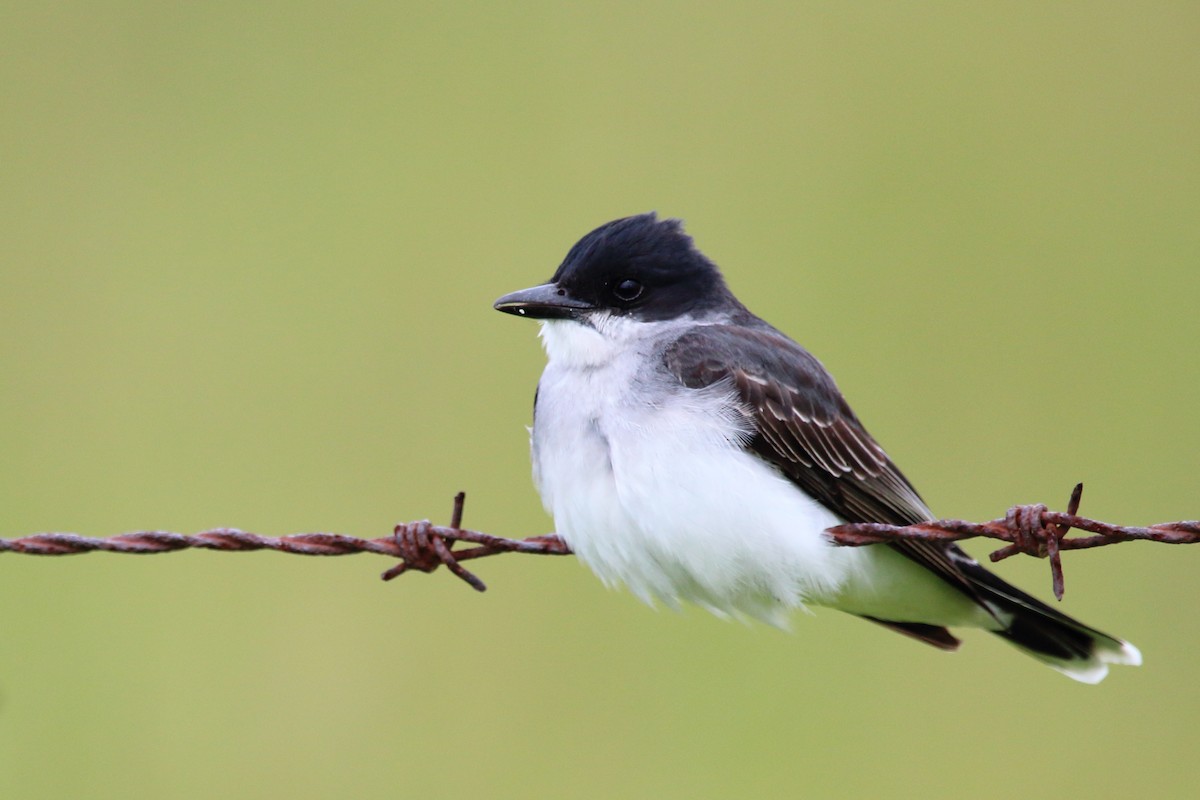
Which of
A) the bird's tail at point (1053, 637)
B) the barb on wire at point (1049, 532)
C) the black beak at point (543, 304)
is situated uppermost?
the black beak at point (543, 304)

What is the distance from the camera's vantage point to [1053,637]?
14.1 feet

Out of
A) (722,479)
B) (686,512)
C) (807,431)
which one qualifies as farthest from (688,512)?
(807,431)

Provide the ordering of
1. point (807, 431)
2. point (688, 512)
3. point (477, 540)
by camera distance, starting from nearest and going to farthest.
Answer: point (477, 540) < point (688, 512) < point (807, 431)

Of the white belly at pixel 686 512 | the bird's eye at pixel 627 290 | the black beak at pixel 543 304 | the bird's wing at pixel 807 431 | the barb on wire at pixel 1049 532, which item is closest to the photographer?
the barb on wire at pixel 1049 532

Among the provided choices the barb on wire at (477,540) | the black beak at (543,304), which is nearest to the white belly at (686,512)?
the barb on wire at (477,540)

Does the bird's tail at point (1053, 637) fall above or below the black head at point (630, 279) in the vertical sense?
below

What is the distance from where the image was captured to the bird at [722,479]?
12.8 feet

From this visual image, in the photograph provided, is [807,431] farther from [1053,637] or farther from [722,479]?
[1053,637]

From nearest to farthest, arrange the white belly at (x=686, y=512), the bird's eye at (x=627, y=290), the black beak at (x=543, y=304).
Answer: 1. the white belly at (x=686, y=512)
2. the black beak at (x=543, y=304)
3. the bird's eye at (x=627, y=290)

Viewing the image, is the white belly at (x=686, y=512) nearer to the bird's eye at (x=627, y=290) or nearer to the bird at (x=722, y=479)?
the bird at (x=722, y=479)

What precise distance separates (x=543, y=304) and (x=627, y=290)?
0.29 metres

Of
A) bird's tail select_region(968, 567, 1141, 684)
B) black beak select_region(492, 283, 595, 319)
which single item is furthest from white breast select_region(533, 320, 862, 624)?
bird's tail select_region(968, 567, 1141, 684)

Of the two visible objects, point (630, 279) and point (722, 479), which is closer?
point (722, 479)

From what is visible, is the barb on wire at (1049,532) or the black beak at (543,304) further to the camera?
the black beak at (543,304)
